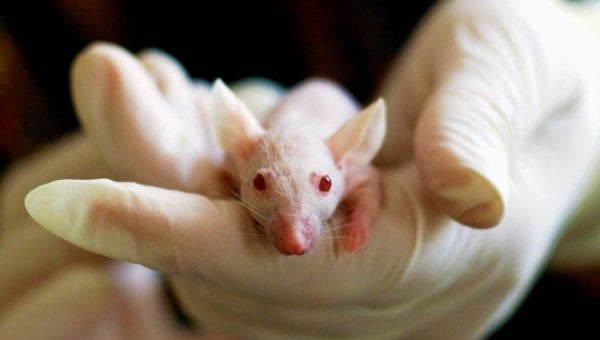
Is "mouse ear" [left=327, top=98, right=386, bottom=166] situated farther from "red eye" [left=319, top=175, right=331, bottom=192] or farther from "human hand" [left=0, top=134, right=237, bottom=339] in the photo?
"human hand" [left=0, top=134, right=237, bottom=339]

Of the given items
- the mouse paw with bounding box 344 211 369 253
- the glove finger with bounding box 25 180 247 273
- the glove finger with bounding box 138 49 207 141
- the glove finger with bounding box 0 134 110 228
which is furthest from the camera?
the glove finger with bounding box 0 134 110 228

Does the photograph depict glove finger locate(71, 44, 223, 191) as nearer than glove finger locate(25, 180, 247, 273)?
No

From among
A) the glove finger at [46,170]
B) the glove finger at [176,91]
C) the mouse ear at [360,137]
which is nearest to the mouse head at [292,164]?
the mouse ear at [360,137]

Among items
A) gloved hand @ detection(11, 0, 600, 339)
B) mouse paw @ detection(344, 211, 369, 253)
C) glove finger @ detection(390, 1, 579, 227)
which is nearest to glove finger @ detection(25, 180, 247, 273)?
gloved hand @ detection(11, 0, 600, 339)

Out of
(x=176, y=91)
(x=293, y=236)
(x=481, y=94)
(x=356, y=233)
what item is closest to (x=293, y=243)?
(x=293, y=236)

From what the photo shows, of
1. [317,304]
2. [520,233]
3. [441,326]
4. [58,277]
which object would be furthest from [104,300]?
[520,233]

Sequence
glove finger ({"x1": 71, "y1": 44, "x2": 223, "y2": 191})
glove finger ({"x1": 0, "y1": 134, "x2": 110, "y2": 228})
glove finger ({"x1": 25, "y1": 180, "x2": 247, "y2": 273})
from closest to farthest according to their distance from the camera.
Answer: glove finger ({"x1": 25, "y1": 180, "x2": 247, "y2": 273}) → glove finger ({"x1": 71, "y1": 44, "x2": 223, "y2": 191}) → glove finger ({"x1": 0, "y1": 134, "x2": 110, "y2": 228})

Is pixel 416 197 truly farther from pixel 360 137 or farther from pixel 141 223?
pixel 141 223
